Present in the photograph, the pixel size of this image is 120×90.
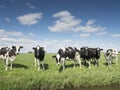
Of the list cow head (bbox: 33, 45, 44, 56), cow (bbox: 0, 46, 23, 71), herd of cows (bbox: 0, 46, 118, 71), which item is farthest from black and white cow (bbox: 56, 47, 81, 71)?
cow (bbox: 0, 46, 23, 71)

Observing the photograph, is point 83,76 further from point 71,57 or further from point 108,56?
point 108,56

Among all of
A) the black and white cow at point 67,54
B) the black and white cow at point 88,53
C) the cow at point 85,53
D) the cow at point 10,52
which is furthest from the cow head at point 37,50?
the black and white cow at point 88,53

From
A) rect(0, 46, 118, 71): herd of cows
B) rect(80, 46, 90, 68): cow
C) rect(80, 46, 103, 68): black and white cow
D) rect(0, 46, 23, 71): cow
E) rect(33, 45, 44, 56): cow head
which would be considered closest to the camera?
rect(0, 46, 23, 71): cow

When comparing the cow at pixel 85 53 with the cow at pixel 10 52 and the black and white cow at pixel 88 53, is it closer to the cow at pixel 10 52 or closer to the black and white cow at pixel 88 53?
the black and white cow at pixel 88 53

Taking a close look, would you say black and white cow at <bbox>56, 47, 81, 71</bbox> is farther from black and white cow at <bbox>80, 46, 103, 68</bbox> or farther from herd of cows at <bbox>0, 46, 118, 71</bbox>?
black and white cow at <bbox>80, 46, 103, 68</bbox>

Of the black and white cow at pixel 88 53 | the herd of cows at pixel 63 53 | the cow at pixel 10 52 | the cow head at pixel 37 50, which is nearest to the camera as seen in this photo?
the cow at pixel 10 52

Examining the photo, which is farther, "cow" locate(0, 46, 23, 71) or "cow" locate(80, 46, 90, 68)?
"cow" locate(80, 46, 90, 68)

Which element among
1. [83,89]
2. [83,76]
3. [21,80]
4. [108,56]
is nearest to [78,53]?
[108,56]

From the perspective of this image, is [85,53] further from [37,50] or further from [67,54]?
[37,50]

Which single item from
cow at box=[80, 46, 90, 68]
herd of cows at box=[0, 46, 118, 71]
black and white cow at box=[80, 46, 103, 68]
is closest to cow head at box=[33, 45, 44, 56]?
herd of cows at box=[0, 46, 118, 71]

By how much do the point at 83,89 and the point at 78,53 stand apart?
10.3 meters

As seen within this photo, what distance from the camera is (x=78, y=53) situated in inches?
1181

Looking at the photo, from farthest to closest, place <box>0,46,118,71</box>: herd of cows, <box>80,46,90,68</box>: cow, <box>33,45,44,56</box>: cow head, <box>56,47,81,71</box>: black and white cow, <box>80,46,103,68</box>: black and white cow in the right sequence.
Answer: <box>80,46,103,68</box>: black and white cow, <box>80,46,90,68</box>: cow, <box>56,47,81,71</box>: black and white cow, <box>33,45,44,56</box>: cow head, <box>0,46,118,71</box>: herd of cows

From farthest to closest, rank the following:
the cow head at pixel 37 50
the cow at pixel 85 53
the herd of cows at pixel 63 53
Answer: the cow at pixel 85 53
the cow head at pixel 37 50
the herd of cows at pixel 63 53
